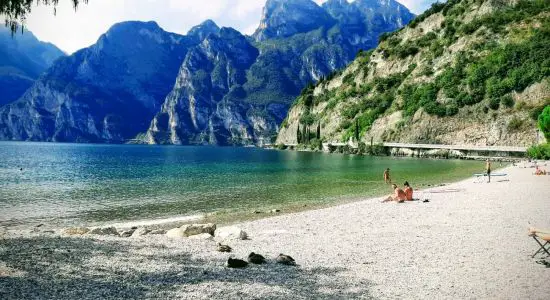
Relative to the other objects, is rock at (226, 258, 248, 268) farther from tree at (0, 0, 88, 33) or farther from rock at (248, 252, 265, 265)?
tree at (0, 0, 88, 33)

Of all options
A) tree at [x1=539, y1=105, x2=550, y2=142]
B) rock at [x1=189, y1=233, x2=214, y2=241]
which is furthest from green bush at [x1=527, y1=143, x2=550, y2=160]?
rock at [x1=189, y1=233, x2=214, y2=241]

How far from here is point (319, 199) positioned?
35.4 m

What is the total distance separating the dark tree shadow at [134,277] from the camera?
982cm

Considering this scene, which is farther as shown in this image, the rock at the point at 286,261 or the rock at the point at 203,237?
the rock at the point at 203,237

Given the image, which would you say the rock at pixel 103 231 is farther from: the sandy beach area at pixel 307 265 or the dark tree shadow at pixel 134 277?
the dark tree shadow at pixel 134 277

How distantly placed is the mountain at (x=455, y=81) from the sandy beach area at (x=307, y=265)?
303 feet

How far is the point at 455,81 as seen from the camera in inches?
4665

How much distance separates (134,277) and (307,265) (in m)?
5.37

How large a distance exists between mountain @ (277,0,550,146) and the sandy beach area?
9246 centimetres

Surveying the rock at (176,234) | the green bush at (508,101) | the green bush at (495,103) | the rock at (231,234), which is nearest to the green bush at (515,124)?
the green bush at (508,101)

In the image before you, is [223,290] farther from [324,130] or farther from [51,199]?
[324,130]

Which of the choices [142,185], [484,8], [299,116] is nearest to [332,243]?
[142,185]

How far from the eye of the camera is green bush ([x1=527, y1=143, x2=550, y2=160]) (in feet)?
233

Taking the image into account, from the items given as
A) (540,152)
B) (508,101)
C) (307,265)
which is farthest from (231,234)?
(508,101)
